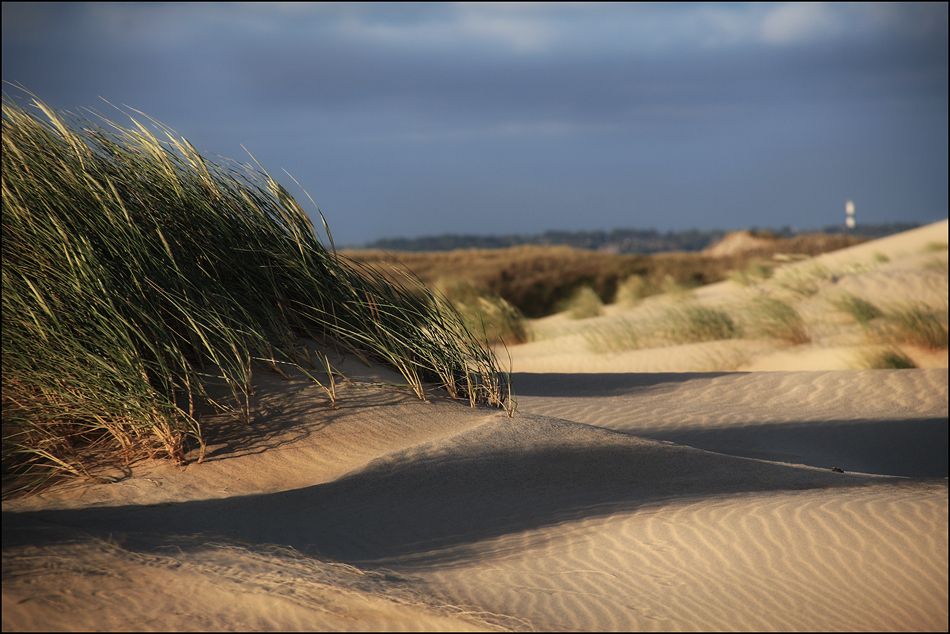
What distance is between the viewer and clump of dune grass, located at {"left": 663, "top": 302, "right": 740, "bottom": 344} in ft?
32.9

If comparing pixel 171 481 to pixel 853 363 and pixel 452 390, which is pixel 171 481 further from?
pixel 853 363

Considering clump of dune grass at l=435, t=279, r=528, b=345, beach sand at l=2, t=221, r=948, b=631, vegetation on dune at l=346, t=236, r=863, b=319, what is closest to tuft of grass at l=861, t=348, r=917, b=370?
beach sand at l=2, t=221, r=948, b=631

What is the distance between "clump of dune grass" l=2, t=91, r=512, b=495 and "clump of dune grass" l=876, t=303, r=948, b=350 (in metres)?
7.04

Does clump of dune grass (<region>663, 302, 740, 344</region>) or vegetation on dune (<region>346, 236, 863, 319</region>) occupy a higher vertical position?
vegetation on dune (<region>346, 236, 863, 319</region>)

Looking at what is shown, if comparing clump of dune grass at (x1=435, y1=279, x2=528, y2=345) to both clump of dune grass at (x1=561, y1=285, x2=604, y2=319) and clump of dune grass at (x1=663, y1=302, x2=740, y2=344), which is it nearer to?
clump of dune grass at (x1=561, y1=285, x2=604, y2=319)

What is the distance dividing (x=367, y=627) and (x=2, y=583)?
3.96 ft

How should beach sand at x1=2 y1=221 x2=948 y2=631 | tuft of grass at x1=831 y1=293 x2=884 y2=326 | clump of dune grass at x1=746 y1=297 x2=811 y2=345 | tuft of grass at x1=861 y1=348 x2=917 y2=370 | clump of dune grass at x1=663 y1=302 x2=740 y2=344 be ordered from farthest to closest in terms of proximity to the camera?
clump of dune grass at x1=663 y1=302 x2=740 y2=344 → tuft of grass at x1=831 y1=293 x2=884 y2=326 → clump of dune grass at x1=746 y1=297 x2=811 y2=345 → tuft of grass at x1=861 y1=348 x2=917 y2=370 → beach sand at x1=2 y1=221 x2=948 y2=631

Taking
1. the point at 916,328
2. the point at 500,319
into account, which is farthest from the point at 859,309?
the point at 500,319

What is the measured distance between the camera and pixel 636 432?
18.8 ft

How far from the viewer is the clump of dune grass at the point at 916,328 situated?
8.52 meters

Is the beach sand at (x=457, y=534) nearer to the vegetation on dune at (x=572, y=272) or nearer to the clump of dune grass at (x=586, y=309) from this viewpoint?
the clump of dune grass at (x=586, y=309)

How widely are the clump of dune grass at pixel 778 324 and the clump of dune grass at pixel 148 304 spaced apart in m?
6.53

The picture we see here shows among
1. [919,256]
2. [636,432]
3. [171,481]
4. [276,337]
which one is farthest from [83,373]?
[919,256]

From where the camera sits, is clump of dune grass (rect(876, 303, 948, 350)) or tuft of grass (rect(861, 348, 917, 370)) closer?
tuft of grass (rect(861, 348, 917, 370))
